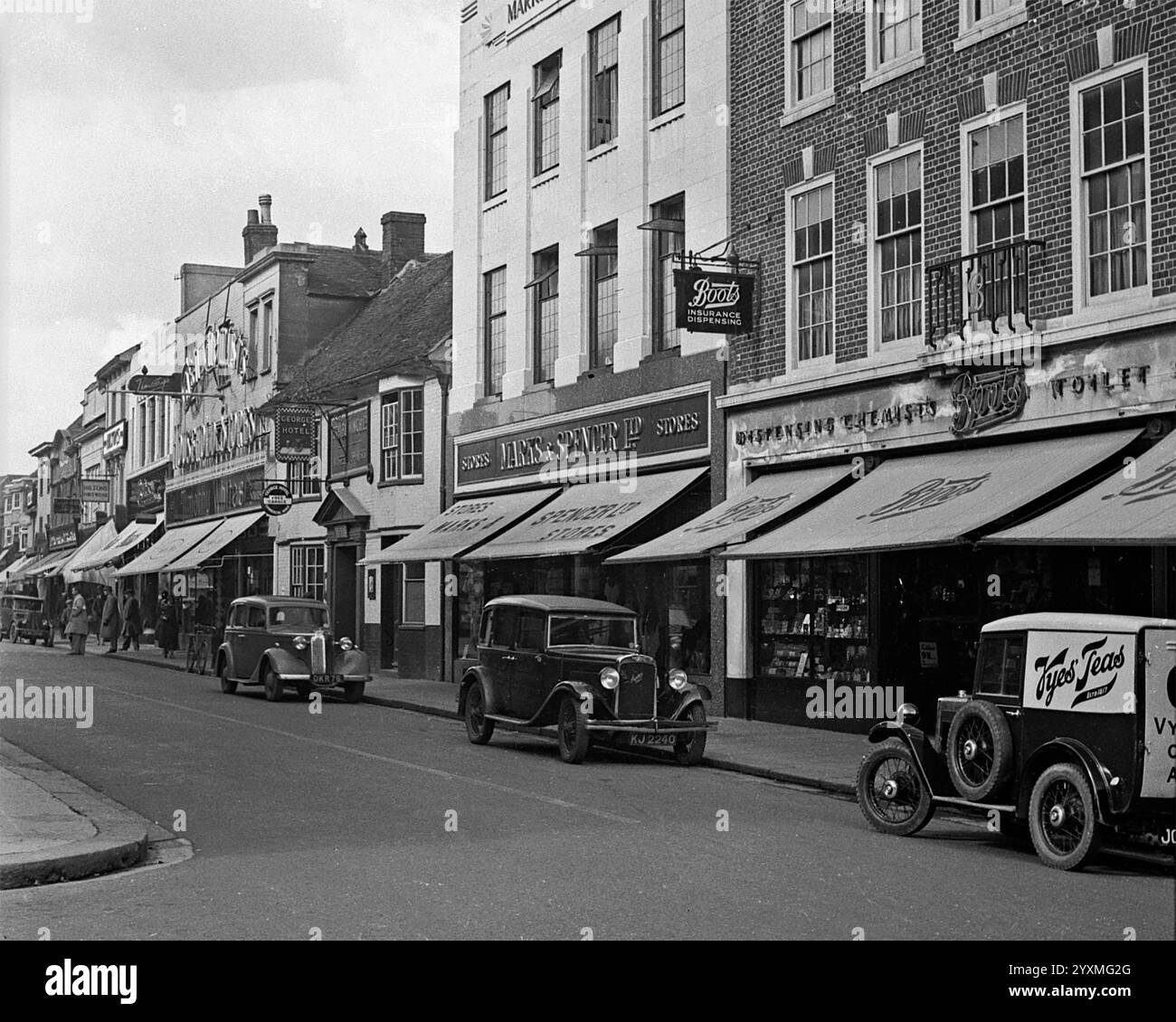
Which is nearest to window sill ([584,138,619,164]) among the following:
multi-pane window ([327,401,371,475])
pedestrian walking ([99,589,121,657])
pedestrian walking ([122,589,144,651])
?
multi-pane window ([327,401,371,475])

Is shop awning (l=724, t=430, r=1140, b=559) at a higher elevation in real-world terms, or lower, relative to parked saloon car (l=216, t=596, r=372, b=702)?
higher

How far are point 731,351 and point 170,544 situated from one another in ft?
109

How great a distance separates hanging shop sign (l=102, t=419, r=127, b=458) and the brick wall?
159 feet

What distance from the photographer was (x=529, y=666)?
18.2 m

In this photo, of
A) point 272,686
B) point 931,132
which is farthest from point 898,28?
point 272,686

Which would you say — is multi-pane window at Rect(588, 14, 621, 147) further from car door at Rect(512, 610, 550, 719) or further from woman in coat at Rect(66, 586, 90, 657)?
woman in coat at Rect(66, 586, 90, 657)

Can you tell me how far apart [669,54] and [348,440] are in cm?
1535

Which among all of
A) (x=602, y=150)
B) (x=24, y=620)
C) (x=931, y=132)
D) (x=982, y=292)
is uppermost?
(x=602, y=150)

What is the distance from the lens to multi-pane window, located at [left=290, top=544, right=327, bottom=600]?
3966 cm

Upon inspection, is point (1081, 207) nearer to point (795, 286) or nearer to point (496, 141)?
point (795, 286)

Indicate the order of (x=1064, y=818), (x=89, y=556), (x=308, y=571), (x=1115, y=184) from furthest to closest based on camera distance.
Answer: (x=89, y=556), (x=308, y=571), (x=1115, y=184), (x=1064, y=818)

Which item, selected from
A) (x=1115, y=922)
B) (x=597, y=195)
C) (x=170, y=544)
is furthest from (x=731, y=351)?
(x=170, y=544)

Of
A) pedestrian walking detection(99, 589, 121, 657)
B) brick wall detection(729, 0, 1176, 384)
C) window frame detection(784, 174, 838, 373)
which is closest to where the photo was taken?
brick wall detection(729, 0, 1176, 384)
